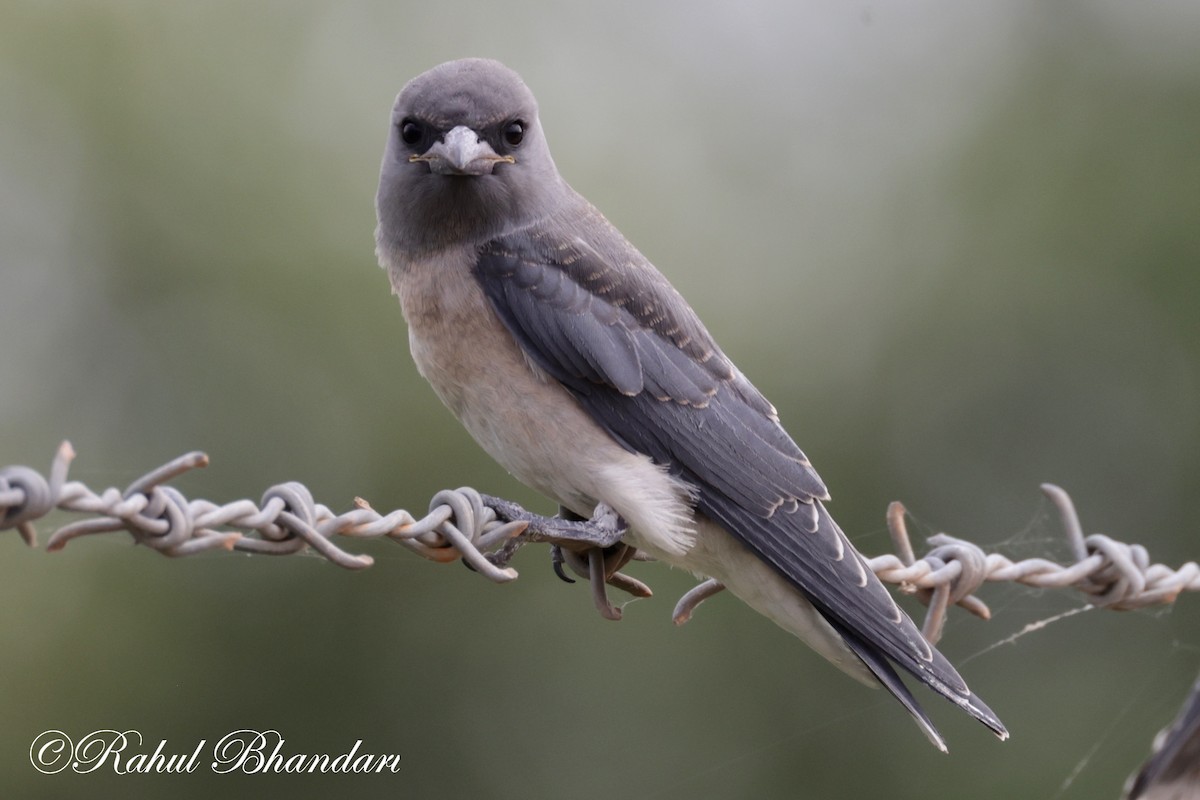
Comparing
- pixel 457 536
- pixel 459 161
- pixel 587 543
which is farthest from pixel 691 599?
pixel 459 161

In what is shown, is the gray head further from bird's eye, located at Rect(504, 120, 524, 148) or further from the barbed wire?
the barbed wire

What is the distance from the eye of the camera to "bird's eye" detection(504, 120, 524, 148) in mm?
3982

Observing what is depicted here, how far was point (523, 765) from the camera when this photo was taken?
19.7ft

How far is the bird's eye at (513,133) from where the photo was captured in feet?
13.1

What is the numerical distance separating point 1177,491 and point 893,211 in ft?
7.14

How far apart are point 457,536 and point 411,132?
158 cm

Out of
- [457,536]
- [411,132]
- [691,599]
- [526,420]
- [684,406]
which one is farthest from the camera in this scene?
[411,132]

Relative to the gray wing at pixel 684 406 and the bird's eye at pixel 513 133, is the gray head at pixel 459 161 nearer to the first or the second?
the bird's eye at pixel 513 133

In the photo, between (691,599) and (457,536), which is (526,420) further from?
(457,536)

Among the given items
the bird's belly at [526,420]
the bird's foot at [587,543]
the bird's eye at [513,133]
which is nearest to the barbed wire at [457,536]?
the bird's foot at [587,543]

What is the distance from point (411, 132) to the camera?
12.9ft

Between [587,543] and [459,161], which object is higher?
[459,161]

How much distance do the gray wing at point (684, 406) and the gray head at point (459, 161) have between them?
0.37 feet

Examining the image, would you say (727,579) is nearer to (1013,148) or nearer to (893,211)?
(893,211)
